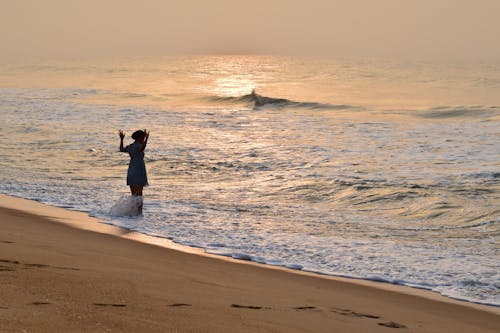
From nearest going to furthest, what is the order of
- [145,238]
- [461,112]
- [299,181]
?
[145,238] < [299,181] < [461,112]

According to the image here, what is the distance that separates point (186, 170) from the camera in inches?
645

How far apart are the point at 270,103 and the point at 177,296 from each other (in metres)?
34.1

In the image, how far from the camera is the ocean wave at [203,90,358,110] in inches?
1479

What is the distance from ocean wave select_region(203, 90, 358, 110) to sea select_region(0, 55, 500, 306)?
198 centimetres

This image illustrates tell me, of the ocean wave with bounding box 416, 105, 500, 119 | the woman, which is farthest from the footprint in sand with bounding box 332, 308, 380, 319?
the ocean wave with bounding box 416, 105, 500, 119

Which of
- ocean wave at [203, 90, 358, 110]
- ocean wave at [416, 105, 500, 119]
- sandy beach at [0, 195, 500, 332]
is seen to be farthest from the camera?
ocean wave at [203, 90, 358, 110]

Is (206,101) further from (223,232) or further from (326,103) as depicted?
(223,232)

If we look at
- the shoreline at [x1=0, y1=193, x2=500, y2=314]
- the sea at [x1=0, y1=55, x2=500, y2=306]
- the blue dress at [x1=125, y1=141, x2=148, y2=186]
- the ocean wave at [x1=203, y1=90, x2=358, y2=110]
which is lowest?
the shoreline at [x1=0, y1=193, x2=500, y2=314]

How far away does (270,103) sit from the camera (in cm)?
3959

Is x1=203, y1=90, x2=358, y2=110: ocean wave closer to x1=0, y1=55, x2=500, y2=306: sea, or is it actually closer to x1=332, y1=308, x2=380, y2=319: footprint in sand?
x1=0, y1=55, x2=500, y2=306: sea

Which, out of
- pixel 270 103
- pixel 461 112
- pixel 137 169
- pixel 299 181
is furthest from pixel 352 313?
pixel 270 103

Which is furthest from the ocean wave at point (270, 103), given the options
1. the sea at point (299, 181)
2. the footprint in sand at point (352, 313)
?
the footprint in sand at point (352, 313)

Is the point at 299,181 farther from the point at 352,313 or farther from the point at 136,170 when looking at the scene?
the point at 352,313

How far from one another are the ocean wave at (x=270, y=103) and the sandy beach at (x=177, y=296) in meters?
29.4
